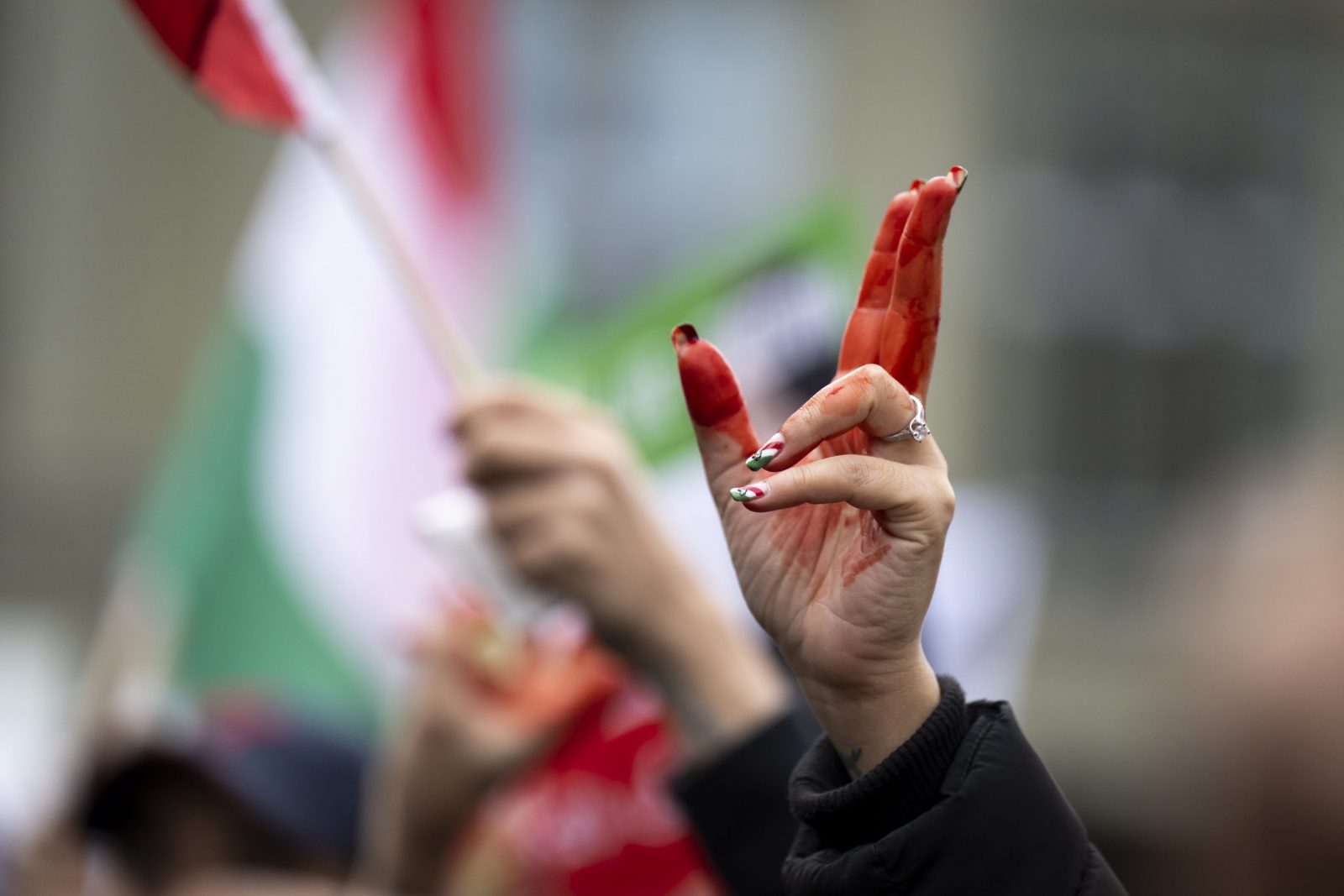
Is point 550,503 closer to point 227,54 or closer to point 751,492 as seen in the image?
point 227,54

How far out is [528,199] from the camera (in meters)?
9.45

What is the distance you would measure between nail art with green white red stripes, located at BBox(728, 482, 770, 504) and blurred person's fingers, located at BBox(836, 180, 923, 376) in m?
0.12

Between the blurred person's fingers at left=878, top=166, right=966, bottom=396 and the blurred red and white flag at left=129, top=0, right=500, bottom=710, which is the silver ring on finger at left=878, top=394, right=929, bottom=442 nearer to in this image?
the blurred person's fingers at left=878, top=166, right=966, bottom=396

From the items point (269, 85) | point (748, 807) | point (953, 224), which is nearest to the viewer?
point (748, 807)

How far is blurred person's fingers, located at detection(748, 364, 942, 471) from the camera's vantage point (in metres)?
0.98

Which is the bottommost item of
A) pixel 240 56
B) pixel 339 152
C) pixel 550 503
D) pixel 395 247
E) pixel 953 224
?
pixel 953 224

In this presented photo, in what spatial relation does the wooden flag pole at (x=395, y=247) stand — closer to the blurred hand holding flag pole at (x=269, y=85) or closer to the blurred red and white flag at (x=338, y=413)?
the blurred hand holding flag pole at (x=269, y=85)

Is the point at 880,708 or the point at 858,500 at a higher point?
the point at 858,500

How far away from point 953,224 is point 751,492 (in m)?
8.82

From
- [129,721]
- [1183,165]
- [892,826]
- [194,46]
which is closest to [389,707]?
[129,721]

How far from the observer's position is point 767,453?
0.99 metres

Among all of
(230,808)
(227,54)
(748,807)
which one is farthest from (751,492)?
(230,808)

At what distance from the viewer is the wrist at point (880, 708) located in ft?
3.42

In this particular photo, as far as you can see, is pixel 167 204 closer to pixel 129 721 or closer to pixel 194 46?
pixel 129 721
